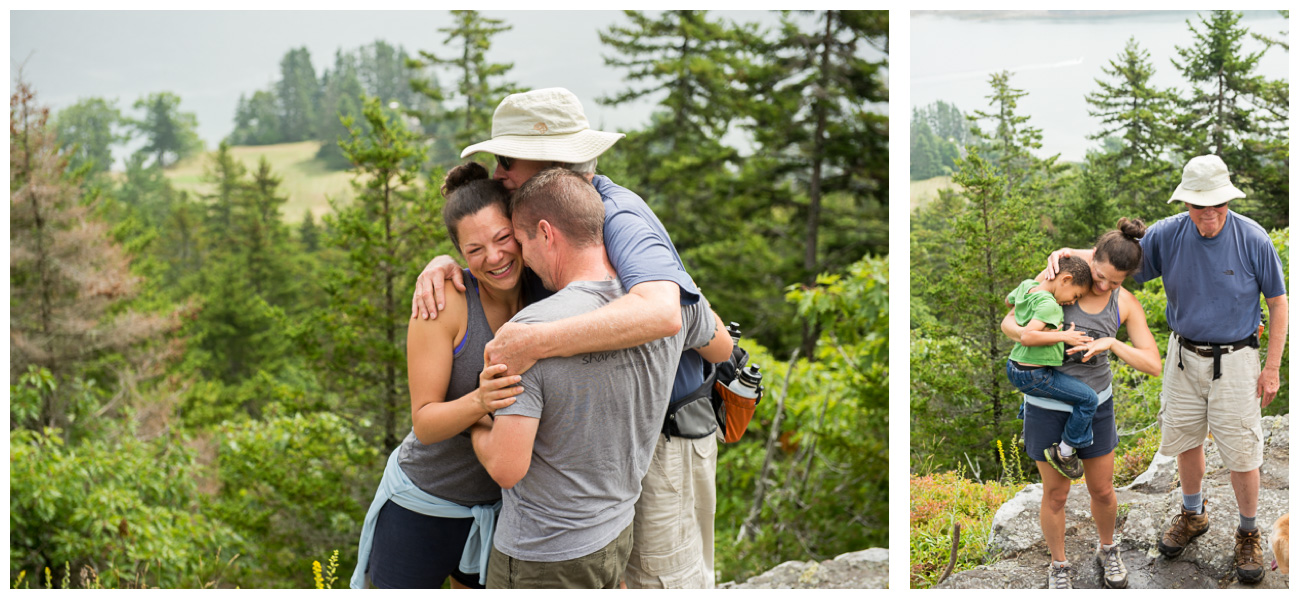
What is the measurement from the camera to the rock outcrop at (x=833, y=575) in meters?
4.17

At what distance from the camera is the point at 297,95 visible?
2002 centimetres

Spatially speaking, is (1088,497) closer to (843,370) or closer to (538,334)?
(538,334)

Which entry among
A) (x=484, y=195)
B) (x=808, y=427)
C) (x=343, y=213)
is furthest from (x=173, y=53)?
(x=484, y=195)

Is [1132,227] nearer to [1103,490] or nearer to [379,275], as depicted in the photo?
[1103,490]

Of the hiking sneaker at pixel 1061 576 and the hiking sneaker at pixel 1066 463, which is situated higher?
the hiking sneaker at pixel 1066 463

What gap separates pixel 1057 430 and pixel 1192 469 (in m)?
0.52

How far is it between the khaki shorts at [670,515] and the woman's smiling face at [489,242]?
693mm

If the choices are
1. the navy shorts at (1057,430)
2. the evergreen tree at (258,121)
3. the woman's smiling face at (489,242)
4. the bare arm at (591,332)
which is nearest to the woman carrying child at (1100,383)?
the navy shorts at (1057,430)

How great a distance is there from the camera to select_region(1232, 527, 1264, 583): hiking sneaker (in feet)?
9.55

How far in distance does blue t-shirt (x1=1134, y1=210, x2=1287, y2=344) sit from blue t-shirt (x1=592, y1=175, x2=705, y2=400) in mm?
1859

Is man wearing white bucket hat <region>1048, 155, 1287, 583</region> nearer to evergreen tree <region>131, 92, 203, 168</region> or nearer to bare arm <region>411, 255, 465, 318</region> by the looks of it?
bare arm <region>411, 255, 465, 318</region>

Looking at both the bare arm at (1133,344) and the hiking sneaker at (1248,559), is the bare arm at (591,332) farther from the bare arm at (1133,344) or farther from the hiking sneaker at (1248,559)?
the hiking sneaker at (1248,559)

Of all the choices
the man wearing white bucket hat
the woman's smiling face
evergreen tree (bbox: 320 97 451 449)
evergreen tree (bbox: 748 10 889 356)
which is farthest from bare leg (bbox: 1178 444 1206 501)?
evergreen tree (bbox: 748 10 889 356)

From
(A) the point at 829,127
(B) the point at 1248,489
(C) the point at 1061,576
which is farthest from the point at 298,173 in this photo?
(B) the point at 1248,489
